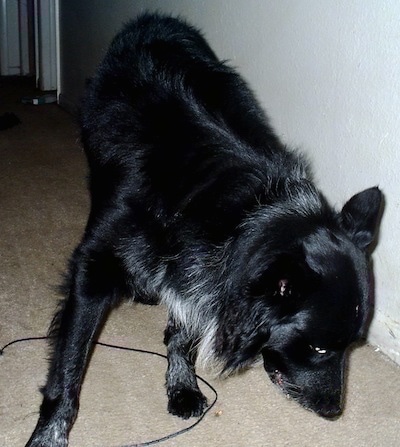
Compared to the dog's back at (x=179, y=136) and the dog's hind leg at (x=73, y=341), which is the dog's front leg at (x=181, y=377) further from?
the dog's back at (x=179, y=136)

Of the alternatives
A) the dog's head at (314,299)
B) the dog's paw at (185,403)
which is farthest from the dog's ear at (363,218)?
the dog's paw at (185,403)

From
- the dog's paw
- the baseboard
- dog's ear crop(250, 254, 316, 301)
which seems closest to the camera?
dog's ear crop(250, 254, 316, 301)

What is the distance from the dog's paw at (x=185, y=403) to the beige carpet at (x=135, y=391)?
3 centimetres

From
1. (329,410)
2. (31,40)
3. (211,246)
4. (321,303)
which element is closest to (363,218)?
(321,303)

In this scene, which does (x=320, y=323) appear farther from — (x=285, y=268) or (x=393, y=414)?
(x=393, y=414)

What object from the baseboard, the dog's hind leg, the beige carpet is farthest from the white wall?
the dog's hind leg

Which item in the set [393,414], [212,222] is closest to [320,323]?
[212,222]

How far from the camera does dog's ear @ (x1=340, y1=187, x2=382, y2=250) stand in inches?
71.1

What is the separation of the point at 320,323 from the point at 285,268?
21 centimetres

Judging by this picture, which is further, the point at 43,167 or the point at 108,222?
the point at 43,167

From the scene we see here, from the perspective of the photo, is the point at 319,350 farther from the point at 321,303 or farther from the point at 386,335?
the point at 386,335

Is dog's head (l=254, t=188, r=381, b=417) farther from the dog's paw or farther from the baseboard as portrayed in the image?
the baseboard

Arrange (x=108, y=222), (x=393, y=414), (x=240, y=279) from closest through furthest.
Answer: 1. (x=240, y=279)
2. (x=108, y=222)
3. (x=393, y=414)

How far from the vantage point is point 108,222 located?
1.96 meters
